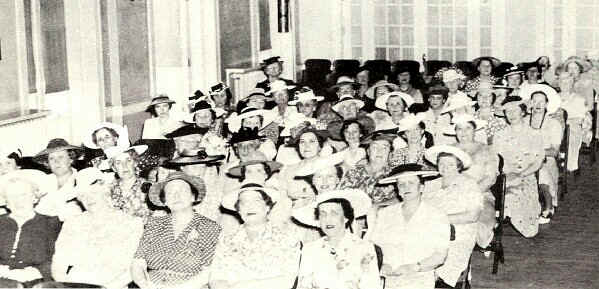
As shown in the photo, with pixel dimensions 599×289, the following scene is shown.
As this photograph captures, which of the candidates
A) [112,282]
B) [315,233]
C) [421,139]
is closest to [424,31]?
[421,139]

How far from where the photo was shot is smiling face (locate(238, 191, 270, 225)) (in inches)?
202

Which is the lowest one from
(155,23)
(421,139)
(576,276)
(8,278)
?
(576,276)

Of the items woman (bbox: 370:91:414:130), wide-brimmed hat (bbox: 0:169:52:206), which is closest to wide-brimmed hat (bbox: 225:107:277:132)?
woman (bbox: 370:91:414:130)

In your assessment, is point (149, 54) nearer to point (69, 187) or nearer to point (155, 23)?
point (155, 23)

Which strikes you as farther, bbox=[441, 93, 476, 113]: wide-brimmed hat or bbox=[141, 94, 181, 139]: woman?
bbox=[141, 94, 181, 139]: woman

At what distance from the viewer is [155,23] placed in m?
12.2

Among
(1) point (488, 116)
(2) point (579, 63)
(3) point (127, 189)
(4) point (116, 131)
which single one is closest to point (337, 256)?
(3) point (127, 189)

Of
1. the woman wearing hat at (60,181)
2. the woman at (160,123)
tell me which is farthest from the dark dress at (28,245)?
the woman at (160,123)

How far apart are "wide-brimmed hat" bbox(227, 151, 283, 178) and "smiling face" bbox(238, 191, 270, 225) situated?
1.40m

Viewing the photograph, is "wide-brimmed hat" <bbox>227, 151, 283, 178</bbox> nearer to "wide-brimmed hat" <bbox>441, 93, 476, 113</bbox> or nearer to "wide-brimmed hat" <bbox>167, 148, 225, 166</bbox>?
"wide-brimmed hat" <bbox>167, 148, 225, 166</bbox>

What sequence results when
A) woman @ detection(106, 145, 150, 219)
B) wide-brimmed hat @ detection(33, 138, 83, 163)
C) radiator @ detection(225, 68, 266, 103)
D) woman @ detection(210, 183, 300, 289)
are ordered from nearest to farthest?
1. woman @ detection(210, 183, 300, 289)
2. woman @ detection(106, 145, 150, 219)
3. wide-brimmed hat @ detection(33, 138, 83, 163)
4. radiator @ detection(225, 68, 266, 103)

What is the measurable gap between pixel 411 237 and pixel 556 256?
248cm

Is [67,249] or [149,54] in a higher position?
[149,54]

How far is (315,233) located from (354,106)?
2.78 meters
